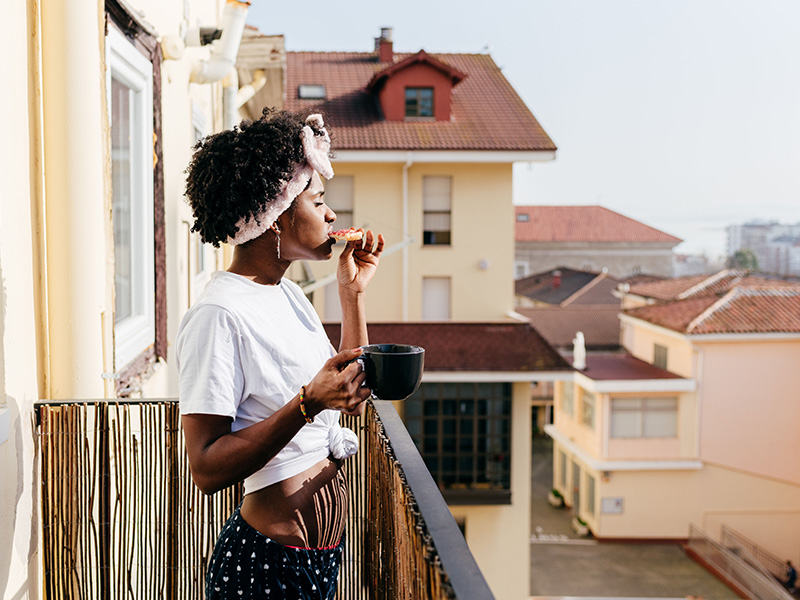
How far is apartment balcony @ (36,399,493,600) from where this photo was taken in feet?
7.87

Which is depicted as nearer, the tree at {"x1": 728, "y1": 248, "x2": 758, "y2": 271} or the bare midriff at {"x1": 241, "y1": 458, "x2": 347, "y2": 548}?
the bare midriff at {"x1": 241, "y1": 458, "x2": 347, "y2": 548}

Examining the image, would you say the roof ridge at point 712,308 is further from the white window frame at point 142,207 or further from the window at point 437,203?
the white window frame at point 142,207

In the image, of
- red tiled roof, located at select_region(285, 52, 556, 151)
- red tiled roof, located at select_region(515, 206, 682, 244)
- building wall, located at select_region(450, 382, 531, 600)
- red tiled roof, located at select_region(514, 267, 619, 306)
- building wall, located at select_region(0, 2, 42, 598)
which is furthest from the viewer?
red tiled roof, located at select_region(515, 206, 682, 244)

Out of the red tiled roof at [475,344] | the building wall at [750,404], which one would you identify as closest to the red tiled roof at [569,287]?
the building wall at [750,404]

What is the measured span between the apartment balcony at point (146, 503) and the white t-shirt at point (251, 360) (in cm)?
33

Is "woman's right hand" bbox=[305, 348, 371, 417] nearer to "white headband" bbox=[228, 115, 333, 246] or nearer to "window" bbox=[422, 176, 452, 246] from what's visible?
"white headband" bbox=[228, 115, 333, 246]

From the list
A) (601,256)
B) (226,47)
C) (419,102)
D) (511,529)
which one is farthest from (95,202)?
(601,256)

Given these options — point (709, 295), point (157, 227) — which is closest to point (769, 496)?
point (709, 295)

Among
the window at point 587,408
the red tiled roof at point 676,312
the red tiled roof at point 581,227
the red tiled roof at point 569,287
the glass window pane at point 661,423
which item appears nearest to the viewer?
the glass window pane at point 661,423

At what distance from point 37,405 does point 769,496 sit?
87.9ft

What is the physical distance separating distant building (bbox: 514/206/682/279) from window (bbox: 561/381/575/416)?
2570 centimetres

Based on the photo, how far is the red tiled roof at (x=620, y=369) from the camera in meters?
25.1

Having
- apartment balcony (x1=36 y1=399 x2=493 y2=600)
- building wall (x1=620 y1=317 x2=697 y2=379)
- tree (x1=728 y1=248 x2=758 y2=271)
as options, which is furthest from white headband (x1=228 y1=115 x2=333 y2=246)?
tree (x1=728 y1=248 x2=758 y2=271)

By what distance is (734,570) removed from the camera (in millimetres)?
22750
